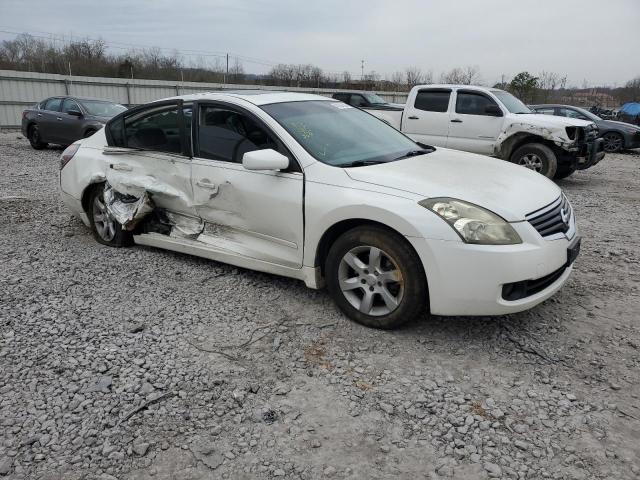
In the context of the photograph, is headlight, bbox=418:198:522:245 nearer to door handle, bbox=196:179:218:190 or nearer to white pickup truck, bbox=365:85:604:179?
door handle, bbox=196:179:218:190

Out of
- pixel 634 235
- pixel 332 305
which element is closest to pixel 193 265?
pixel 332 305

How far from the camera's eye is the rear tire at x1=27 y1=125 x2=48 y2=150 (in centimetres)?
1420

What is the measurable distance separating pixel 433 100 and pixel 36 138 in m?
11.2

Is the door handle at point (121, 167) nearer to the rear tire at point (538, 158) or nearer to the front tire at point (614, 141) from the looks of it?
the rear tire at point (538, 158)

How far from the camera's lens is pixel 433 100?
10031 millimetres

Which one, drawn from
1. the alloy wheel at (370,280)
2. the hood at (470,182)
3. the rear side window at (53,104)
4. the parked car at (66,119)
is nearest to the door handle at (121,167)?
the hood at (470,182)

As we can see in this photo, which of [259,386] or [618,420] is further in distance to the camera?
[259,386]

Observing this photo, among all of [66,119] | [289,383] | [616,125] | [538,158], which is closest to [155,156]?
[289,383]

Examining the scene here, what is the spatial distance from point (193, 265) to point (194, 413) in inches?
87.7

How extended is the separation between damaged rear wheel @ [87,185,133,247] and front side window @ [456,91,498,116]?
23.0 ft

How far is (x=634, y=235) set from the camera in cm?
592

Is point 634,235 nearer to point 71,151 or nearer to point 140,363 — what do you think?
point 140,363

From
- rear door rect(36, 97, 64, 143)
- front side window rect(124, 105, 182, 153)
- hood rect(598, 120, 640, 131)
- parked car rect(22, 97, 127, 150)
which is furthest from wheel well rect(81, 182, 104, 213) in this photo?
hood rect(598, 120, 640, 131)

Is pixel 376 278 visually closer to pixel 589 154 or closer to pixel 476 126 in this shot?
pixel 476 126
